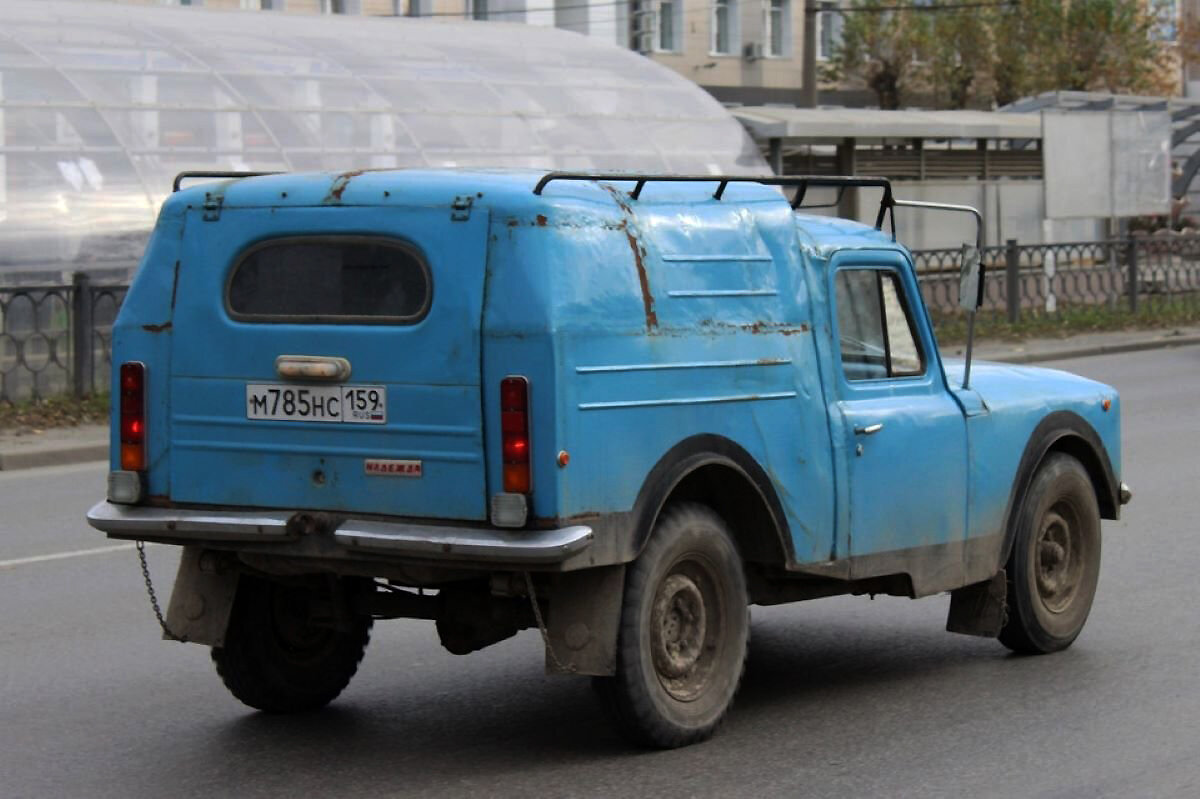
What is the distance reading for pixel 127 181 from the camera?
2191cm

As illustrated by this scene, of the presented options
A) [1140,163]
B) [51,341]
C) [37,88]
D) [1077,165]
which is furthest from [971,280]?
[1140,163]

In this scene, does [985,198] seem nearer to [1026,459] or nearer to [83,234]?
[83,234]

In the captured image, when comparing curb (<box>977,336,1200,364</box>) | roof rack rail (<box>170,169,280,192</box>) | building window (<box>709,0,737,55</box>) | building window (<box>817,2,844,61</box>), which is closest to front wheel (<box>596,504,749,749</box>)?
roof rack rail (<box>170,169,280,192</box>)

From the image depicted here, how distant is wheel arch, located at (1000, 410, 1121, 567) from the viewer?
7699 millimetres

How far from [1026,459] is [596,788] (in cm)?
265

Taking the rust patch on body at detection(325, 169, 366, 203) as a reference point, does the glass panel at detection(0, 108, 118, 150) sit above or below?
above

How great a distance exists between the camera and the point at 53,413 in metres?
17.7

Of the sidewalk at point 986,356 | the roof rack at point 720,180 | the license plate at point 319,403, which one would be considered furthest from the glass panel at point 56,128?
the license plate at point 319,403

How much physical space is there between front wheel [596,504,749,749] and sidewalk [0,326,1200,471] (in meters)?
10.3

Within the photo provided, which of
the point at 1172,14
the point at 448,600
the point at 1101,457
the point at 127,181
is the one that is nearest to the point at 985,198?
the point at 127,181

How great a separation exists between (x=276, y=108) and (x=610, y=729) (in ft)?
63.1

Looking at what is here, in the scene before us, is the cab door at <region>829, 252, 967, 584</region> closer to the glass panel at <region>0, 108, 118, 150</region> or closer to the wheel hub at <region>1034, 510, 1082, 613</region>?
the wheel hub at <region>1034, 510, 1082, 613</region>

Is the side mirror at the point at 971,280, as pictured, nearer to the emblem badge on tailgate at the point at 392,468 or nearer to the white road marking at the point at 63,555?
the emblem badge on tailgate at the point at 392,468

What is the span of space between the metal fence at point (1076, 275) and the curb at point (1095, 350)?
5.86ft
